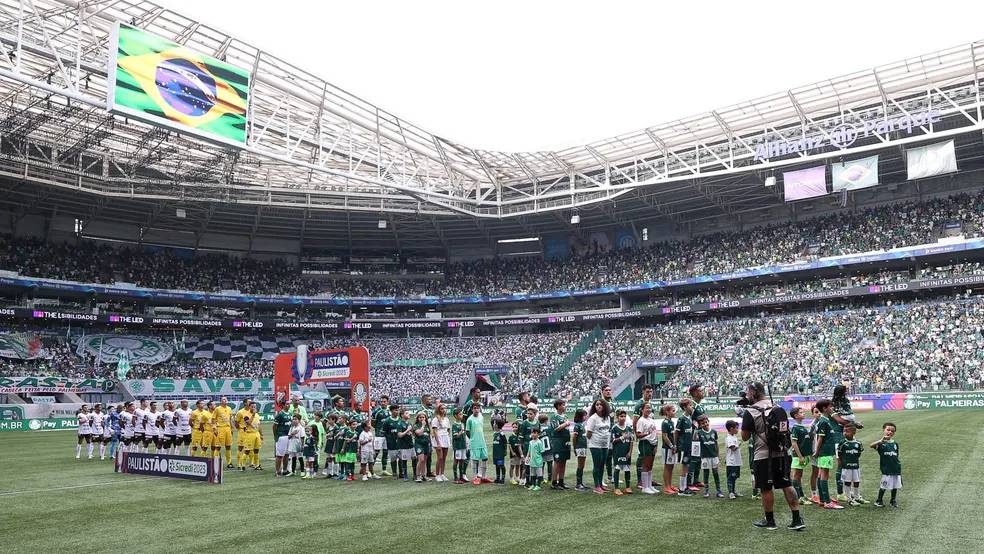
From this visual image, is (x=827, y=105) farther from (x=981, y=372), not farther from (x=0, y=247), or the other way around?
(x=0, y=247)

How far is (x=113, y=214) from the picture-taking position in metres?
58.8

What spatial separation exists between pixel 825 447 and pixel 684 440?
2.46m

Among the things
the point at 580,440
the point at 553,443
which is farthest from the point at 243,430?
the point at 580,440

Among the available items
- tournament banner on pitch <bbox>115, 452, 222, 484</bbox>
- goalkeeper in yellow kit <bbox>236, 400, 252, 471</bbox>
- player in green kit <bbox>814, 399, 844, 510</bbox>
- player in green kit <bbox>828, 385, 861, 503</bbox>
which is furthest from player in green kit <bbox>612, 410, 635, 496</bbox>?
goalkeeper in yellow kit <bbox>236, 400, 252, 471</bbox>

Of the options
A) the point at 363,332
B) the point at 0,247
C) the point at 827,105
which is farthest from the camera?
the point at 363,332

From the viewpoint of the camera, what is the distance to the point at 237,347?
63.6 metres

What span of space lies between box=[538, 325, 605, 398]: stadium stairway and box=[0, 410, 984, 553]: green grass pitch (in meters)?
38.5

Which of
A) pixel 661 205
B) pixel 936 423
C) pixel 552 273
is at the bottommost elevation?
pixel 936 423

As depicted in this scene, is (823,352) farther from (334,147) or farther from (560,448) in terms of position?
(560,448)

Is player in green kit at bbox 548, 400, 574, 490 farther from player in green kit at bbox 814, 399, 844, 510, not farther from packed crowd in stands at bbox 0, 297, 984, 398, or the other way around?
packed crowd in stands at bbox 0, 297, 984, 398

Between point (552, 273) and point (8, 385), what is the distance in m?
40.0

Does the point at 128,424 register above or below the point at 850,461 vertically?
above

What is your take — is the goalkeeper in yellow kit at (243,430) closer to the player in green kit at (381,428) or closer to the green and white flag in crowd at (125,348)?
the player in green kit at (381,428)

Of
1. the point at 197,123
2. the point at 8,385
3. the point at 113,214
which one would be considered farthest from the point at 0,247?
the point at 197,123
